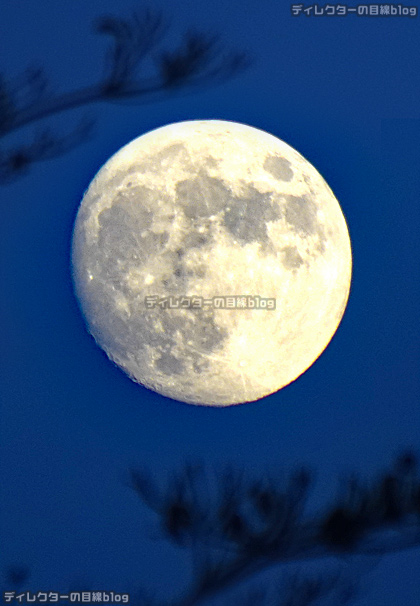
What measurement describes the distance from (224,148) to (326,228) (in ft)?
2.95

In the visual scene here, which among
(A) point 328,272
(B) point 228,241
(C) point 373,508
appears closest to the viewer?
(B) point 228,241

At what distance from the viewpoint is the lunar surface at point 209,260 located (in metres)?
4.84

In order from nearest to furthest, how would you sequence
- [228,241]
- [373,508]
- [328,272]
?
[228,241] < [328,272] < [373,508]

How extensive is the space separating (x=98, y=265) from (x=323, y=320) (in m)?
1.62

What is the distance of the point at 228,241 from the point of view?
15.8 ft

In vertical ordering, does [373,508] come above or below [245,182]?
below

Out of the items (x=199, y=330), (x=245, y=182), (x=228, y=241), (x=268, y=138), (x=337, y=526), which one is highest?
(x=268, y=138)

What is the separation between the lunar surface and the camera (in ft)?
15.9

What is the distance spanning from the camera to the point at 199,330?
4.96 meters

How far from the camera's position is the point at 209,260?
481 centimetres

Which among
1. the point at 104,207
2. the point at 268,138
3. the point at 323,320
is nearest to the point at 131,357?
the point at 104,207

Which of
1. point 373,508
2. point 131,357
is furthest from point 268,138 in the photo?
point 373,508

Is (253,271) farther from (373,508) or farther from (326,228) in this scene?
(373,508)

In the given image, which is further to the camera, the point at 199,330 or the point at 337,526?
the point at 337,526
